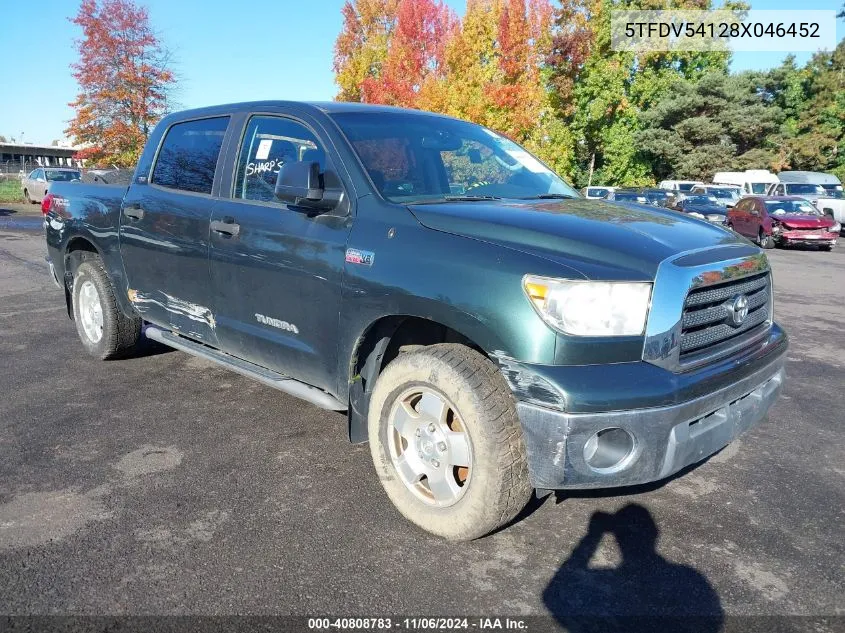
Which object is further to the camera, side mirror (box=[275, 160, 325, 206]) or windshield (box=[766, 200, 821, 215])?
windshield (box=[766, 200, 821, 215])

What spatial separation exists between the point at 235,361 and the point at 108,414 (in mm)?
1056

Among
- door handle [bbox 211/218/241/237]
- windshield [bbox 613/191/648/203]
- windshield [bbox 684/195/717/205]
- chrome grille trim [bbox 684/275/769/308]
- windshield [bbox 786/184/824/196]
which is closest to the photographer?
chrome grille trim [bbox 684/275/769/308]

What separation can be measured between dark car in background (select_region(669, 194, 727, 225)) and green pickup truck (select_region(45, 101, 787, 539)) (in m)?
19.5

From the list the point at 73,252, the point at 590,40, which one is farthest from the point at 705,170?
the point at 73,252

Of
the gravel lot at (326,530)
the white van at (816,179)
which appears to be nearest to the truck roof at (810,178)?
the white van at (816,179)

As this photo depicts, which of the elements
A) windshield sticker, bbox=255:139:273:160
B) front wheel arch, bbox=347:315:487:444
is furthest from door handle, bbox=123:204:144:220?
front wheel arch, bbox=347:315:487:444

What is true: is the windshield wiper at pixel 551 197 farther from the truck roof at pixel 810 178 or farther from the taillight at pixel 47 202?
the truck roof at pixel 810 178

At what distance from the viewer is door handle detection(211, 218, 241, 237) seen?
3.81 metres

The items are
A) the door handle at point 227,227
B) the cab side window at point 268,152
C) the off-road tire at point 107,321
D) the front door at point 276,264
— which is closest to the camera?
the front door at point 276,264

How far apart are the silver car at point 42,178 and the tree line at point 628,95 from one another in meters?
12.0

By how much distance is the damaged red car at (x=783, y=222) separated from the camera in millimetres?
19281

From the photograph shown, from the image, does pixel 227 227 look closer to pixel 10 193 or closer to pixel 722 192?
pixel 722 192

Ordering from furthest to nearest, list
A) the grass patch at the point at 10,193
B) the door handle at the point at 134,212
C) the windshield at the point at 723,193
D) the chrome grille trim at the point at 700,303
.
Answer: the grass patch at the point at 10,193 < the windshield at the point at 723,193 < the door handle at the point at 134,212 < the chrome grille trim at the point at 700,303

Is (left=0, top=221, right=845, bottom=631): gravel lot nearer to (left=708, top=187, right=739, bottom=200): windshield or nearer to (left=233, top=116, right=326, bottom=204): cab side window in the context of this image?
(left=233, top=116, right=326, bottom=204): cab side window
